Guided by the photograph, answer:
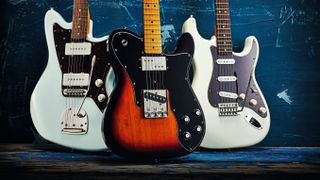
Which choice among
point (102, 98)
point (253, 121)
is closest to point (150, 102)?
point (102, 98)

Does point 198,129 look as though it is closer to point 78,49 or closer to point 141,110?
point 141,110

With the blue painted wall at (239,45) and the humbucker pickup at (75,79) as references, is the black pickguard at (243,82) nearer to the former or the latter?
the blue painted wall at (239,45)

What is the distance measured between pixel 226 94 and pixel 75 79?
1.98 feet

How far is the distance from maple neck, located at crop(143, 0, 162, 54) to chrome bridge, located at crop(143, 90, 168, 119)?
0.49 feet

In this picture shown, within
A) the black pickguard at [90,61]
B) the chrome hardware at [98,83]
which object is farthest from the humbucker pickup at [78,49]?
the chrome hardware at [98,83]

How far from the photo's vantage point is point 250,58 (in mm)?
1481

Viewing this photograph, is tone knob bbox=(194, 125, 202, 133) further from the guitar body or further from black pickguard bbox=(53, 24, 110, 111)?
black pickguard bbox=(53, 24, 110, 111)

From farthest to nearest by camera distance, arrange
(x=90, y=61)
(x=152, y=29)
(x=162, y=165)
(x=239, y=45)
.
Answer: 1. (x=239, y=45)
2. (x=90, y=61)
3. (x=152, y=29)
4. (x=162, y=165)

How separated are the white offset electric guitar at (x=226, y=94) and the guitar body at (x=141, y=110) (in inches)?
7.8

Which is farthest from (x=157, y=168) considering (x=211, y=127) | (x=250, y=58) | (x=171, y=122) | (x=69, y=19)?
(x=69, y=19)

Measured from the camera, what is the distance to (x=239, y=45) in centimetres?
165

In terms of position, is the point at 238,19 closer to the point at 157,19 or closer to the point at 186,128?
the point at 157,19

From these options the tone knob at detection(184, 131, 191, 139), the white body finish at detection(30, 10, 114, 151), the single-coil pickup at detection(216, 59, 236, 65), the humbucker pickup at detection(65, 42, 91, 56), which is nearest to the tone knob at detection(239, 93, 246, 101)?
the single-coil pickup at detection(216, 59, 236, 65)

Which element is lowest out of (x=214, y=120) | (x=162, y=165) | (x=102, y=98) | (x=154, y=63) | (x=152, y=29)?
(x=162, y=165)
